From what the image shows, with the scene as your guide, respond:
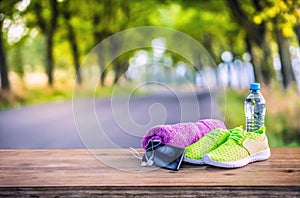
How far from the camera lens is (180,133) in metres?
1.29

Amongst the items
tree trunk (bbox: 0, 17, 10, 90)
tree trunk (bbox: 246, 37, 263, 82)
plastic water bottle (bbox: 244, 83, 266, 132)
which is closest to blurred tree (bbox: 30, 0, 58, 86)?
tree trunk (bbox: 0, 17, 10, 90)

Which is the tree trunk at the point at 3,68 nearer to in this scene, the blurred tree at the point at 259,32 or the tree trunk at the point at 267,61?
the blurred tree at the point at 259,32

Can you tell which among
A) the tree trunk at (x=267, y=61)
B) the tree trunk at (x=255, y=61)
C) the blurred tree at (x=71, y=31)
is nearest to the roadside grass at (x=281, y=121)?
the tree trunk at (x=267, y=61)

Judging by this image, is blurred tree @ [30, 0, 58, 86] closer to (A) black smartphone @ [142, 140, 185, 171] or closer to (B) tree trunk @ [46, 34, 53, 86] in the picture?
(B) tree trunk @ [46, 34, 53, 86]

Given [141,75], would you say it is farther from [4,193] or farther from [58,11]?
[58,11]

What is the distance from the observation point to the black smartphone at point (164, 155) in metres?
1.20

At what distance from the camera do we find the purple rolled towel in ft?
4.11

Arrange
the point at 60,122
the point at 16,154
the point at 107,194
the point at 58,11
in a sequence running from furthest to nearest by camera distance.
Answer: the point at 58,11 < the point at 60,122 < the point at 16,154 < the point at 107,194

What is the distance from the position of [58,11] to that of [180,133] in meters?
6.08

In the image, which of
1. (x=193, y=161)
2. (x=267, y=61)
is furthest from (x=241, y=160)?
(x=267, y=61)

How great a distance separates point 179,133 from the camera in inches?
50.4

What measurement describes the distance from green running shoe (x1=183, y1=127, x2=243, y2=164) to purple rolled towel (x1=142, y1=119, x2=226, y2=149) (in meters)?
0.04

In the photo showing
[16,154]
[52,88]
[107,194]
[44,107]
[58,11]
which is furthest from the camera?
[58,11]

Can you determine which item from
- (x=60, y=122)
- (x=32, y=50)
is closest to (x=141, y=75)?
(x=60, y=122)
